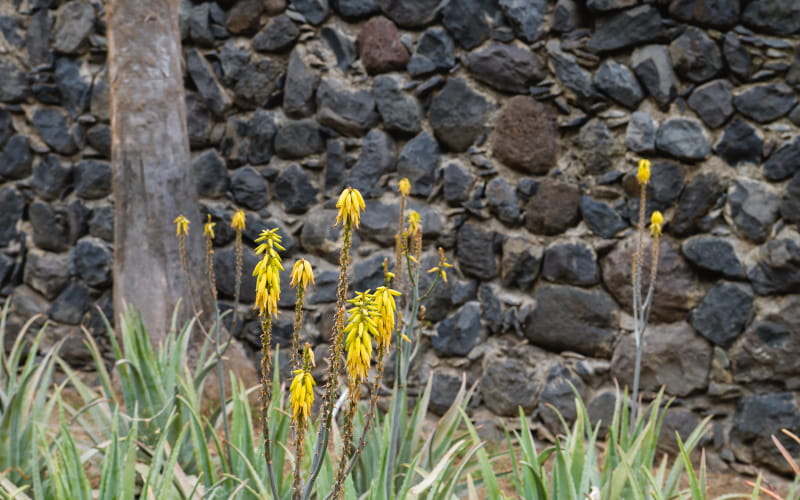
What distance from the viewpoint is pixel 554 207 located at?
2.78 m

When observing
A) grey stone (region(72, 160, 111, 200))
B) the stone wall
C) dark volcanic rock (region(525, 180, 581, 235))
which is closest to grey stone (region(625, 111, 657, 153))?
the stone wall

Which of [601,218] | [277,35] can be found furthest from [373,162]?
[601,218]

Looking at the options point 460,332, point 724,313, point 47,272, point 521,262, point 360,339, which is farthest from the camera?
point 47,272

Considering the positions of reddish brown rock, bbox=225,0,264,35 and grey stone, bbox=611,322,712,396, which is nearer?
grey stone, bbox=611,322,712,396

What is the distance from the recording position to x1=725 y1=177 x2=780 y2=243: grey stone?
2.48 m

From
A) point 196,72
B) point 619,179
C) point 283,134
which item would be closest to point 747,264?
point 619,179

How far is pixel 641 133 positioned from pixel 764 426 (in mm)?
1140

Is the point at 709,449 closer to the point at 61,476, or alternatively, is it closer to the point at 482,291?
the point at 482,291

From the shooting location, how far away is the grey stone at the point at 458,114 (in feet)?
9.46

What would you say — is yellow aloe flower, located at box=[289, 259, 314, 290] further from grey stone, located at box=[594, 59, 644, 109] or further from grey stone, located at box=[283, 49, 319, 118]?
grey stone, located at box=[283, 49, 319, 118]

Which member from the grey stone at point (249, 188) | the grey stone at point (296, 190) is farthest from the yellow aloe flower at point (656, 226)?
the grey stone at point (249, 188)

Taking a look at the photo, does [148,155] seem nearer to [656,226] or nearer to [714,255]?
[656,226]

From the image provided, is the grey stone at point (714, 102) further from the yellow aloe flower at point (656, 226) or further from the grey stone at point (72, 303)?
the grey stone at point (72, 303)

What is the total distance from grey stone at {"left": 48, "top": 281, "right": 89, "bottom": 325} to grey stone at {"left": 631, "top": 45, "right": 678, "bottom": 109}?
2.81 metres
